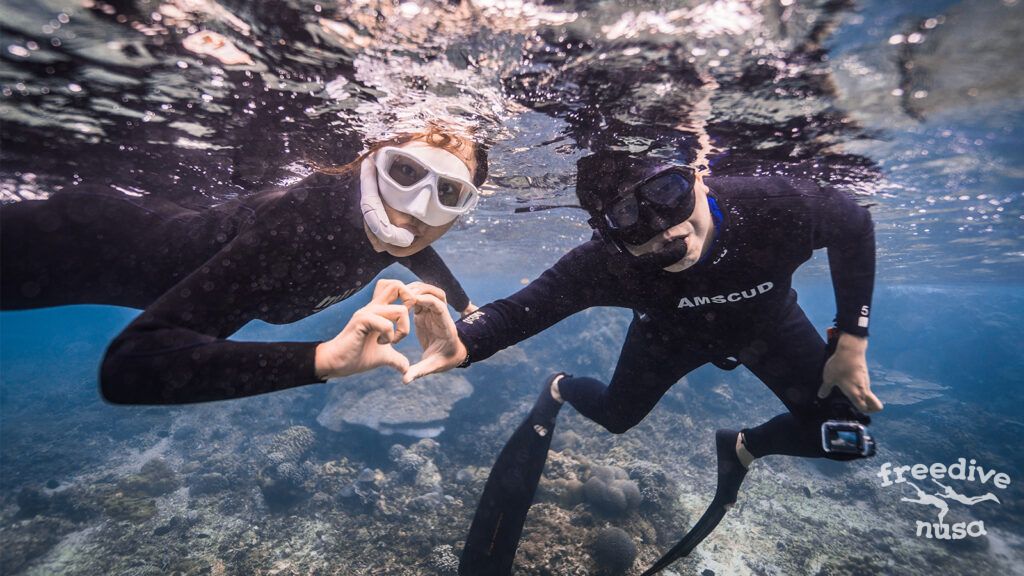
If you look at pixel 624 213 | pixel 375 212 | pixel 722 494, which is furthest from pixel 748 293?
pixel 375 212

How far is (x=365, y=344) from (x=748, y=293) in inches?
143

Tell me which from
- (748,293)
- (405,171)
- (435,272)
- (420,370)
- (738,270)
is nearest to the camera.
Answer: (420,370)

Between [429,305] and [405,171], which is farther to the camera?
[405,171]

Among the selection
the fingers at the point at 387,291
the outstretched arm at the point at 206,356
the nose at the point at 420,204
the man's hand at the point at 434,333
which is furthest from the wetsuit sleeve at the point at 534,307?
the outstretched arm at the point at 206,356

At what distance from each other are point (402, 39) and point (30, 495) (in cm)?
1659

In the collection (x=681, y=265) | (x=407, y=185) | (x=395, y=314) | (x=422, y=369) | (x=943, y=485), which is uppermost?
(x=407, y=185)

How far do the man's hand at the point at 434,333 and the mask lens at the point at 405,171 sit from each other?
4.15ft

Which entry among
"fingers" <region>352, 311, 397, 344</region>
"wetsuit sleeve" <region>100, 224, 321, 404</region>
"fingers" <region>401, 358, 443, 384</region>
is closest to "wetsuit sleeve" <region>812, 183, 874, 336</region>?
"fingers" <region>401, 358, 443, 384</region>

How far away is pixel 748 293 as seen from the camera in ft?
12.9

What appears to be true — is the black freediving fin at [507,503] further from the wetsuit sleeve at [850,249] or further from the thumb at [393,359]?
the thumb at [393,359]

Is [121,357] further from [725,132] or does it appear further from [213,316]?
[725,132]

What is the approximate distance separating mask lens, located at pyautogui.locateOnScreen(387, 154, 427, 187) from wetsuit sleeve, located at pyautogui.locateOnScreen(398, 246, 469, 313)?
53.1 inches

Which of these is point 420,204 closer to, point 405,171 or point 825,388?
point 405,171

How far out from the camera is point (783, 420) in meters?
4.75
